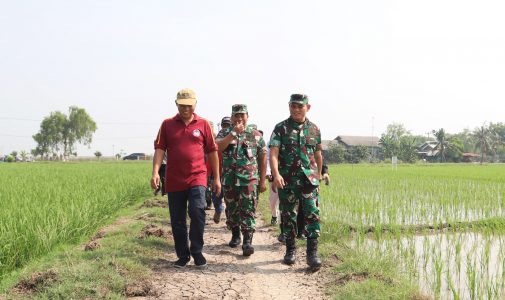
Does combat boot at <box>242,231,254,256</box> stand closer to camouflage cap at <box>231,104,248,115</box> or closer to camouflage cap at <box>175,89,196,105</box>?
camouflage cap at <box>231,104,248,115</box>

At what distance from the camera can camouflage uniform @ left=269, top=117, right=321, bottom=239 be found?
4.16 metres

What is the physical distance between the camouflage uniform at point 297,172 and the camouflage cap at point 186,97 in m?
0.88

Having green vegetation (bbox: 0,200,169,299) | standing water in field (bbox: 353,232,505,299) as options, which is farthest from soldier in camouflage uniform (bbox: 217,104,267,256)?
standing water in field (bbox: 353,232,505,299)

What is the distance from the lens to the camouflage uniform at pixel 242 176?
4633 millimetres

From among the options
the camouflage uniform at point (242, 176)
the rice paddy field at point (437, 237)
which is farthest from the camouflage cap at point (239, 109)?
the rice paddy field at point (437, 237)

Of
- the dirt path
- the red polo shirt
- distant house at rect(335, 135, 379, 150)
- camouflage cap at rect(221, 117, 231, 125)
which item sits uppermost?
distant house at rect(335, 135, 379, 150)

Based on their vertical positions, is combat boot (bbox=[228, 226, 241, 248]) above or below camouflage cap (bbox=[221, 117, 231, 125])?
below

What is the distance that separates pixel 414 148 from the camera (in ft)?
191

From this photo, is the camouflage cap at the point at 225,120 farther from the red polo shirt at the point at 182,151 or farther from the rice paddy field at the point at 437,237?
the rice paddy field at the point at 437,237

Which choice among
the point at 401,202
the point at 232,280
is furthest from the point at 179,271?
the point at 401,202

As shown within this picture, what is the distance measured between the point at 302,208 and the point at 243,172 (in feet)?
2.68

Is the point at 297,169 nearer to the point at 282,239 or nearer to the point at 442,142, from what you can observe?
the point at 282,239

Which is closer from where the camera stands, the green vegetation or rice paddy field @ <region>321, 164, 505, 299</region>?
the green vegetation

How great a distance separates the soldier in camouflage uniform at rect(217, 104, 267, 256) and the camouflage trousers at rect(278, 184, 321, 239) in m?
0.49
